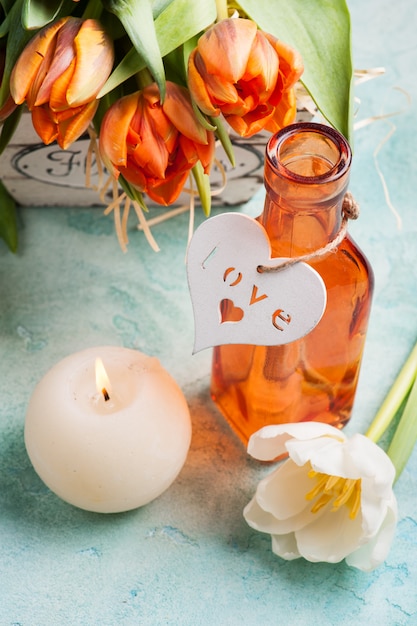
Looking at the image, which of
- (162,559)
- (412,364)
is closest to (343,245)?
(412,364)

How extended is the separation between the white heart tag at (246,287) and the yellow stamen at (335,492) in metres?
0.12

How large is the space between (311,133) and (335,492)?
26 centimetres

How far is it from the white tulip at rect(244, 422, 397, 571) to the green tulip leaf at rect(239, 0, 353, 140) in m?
0.23

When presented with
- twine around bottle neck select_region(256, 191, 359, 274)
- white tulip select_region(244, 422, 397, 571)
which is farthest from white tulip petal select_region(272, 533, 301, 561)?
twine around bottle neck select_region(256, 191, 359, 274)

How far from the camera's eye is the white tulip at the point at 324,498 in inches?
26.2

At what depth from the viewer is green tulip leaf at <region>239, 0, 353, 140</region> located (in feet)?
2.32

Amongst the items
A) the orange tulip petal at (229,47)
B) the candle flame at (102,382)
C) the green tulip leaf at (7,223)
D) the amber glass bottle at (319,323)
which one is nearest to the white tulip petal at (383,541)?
the amber glass bottle at (319,323)

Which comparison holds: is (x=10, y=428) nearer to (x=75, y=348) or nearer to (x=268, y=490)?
(x=75, y=348)

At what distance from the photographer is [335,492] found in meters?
0.70

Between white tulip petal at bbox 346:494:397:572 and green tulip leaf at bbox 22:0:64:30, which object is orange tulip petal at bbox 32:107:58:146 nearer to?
green tulip leaf at bbox 22:0:64:30

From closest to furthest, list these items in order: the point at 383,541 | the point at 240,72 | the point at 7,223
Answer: the point at 240,72
the point at 383,541
the point at 7,223

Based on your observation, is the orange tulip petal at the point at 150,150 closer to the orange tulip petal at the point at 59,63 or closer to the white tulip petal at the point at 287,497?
the orange tulip petal at the point at 59,63

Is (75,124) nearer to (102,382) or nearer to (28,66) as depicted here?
(28,66)

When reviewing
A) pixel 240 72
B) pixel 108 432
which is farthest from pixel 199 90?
pixel 108 432
